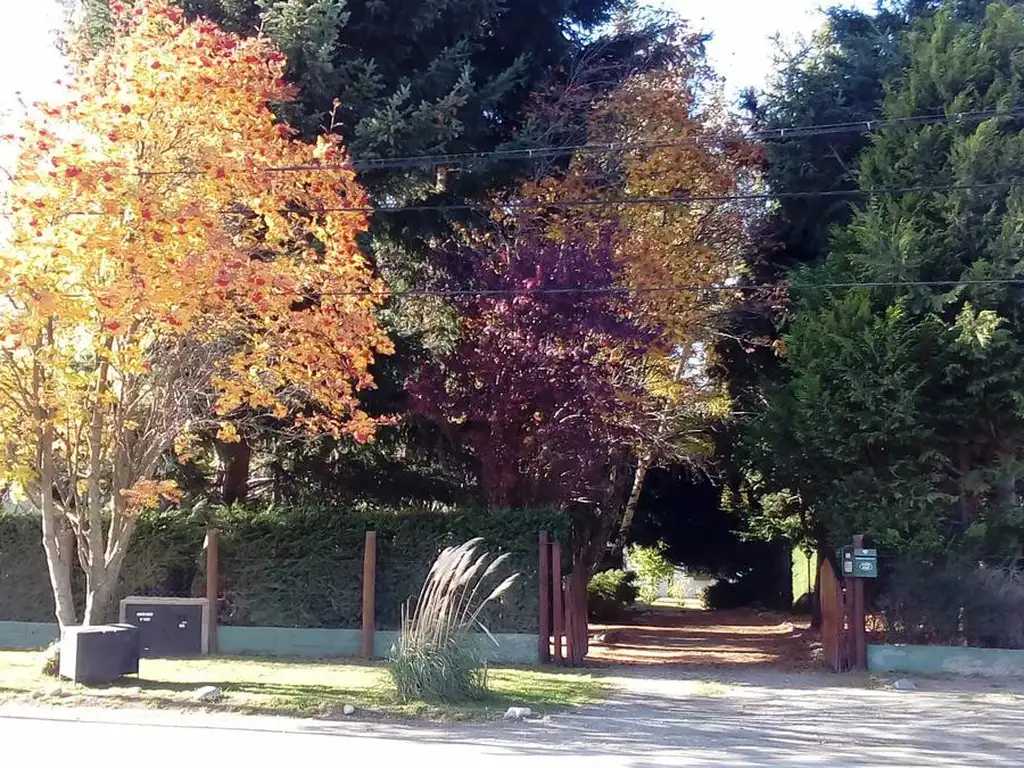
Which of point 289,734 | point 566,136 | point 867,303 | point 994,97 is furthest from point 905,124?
point 289,734

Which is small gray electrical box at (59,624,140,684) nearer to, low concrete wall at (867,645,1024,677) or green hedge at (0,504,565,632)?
green hedge at (0,504,565,632)

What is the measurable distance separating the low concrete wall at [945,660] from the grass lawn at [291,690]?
4.35m

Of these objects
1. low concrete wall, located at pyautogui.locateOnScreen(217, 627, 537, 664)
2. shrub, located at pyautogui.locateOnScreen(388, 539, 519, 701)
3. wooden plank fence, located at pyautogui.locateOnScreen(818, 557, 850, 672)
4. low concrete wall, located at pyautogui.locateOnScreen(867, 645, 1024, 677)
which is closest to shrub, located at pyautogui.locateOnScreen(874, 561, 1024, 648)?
low concrete wall, located at pyautogui.locateOnScreen(867, 645, 1024, 677)

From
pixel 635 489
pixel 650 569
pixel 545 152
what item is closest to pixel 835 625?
pixel 545 152

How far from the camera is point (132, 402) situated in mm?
14008

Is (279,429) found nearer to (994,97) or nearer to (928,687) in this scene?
(928,687)

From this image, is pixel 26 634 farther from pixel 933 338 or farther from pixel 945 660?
pixel 933 338

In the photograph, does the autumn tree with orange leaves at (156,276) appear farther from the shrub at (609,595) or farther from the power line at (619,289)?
the shrub at (609,595)

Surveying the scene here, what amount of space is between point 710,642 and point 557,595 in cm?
760

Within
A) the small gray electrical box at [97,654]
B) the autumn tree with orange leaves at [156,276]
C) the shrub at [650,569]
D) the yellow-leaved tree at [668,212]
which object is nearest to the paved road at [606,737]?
the small gray electrical box at [97,654]

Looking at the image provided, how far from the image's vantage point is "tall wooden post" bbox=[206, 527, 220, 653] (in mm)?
16891

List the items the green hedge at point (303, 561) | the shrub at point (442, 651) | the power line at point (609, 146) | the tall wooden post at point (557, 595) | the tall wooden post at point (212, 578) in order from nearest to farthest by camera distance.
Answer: the shrub at point (442, 651)
the power line at point (609, 146)
the tall wooden post at point (557, 595)
the green hedge at point (303, 561)
the tall wooden post at point (212, 578)

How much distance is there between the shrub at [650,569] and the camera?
36.2m

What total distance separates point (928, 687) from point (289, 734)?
8.61 m
